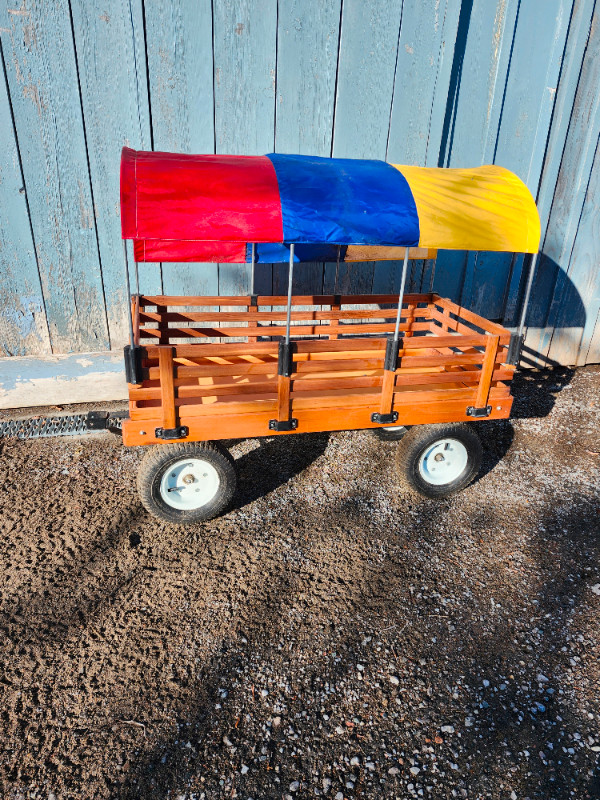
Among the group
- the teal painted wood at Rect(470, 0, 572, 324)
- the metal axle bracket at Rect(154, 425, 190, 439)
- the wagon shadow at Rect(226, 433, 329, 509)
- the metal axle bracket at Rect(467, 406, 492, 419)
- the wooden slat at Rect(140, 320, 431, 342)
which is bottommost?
the wagon shadow at Rect(226, 433, 329, 509)

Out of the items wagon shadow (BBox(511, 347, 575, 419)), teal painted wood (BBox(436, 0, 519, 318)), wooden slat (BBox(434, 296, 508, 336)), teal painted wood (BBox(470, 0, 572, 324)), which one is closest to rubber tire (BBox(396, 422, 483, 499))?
wooden slat (BBox(434, 296, 508, 336))

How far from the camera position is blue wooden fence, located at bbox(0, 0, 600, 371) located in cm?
445

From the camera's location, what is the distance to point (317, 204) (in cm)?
329

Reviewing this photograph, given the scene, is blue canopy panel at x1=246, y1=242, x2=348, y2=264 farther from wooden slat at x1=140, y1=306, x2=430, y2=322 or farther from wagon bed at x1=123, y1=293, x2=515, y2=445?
wagon bed at x1=123, y1=293, x2=515, y2=445

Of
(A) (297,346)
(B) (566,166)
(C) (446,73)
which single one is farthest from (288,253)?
(B) (566,166)

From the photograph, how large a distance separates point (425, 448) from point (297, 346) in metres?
1.23

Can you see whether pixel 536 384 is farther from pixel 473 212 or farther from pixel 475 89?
pixel 473 212

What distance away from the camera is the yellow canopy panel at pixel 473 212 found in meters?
3.43

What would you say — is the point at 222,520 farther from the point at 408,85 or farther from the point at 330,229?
the point at 408,85

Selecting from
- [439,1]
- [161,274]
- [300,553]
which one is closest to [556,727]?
[300,553]

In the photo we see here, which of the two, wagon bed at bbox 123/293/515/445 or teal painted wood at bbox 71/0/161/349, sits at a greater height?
teal painted wood at bbox 71/0/161/349

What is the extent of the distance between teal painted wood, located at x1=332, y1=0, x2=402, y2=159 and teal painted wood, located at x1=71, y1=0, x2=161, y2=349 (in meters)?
1.62

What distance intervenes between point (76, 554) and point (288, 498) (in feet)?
4.80

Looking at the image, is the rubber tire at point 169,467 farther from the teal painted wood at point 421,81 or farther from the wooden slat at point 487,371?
the teal painted wood at point 421,81
